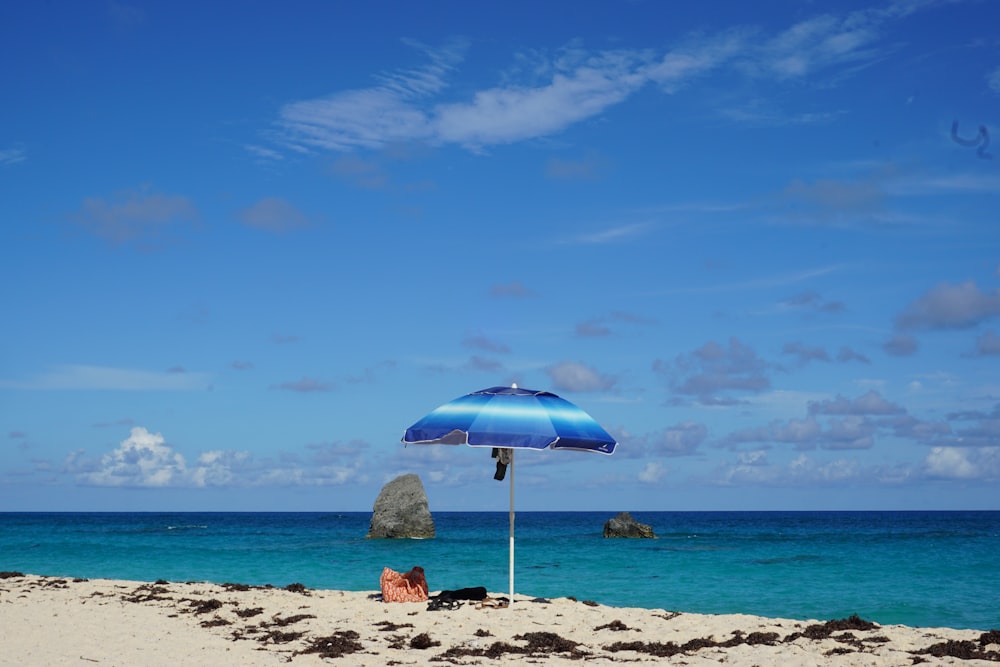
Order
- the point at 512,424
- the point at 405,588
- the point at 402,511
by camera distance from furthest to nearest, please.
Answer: the point at 402,511
the point at 405,588
the point at 512,424

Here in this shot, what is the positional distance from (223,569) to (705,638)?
24175 millimetres

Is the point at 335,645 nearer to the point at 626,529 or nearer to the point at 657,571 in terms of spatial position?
the point at 657,571

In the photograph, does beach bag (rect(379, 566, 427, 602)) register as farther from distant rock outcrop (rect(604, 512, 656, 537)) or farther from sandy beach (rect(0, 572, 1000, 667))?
distant rock outcrop (rect(604, 512, 656, 537))

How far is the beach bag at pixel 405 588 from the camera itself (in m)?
16.2

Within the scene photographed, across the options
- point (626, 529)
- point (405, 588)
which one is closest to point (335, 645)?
point (405, 588)

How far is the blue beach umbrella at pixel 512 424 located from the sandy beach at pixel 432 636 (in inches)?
100

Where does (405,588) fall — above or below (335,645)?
above

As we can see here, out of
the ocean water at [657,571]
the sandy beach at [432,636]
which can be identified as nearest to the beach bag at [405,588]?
the sandy beach at [432,636]

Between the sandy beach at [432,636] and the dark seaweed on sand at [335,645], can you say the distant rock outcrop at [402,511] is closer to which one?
the sandy beach at [432,636]

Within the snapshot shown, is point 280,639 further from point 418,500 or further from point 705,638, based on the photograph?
point 418,500

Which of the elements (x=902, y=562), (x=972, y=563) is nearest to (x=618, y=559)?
(x=902, y=562)

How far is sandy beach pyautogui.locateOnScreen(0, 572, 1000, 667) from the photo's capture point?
11695 millimetres

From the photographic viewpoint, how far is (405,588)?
1634 centimetres

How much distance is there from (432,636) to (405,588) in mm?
3384
